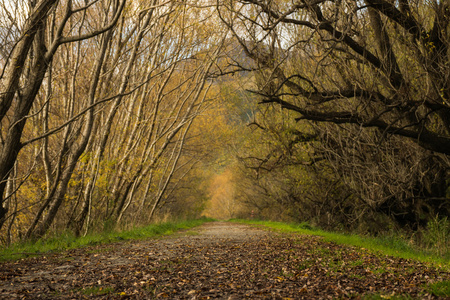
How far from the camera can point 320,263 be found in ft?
23.6

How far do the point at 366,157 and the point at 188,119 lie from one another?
7780mm

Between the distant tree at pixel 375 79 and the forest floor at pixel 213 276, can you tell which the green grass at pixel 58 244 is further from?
the distant tree at pixel 375 79

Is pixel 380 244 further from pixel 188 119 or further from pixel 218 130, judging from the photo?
pixel 218 130

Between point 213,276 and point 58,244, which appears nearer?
point 213,276

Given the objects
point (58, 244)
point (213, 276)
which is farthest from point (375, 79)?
point (58, 244)

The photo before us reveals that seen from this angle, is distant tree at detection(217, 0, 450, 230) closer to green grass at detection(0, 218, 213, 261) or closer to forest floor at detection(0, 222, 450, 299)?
forest floor at detection(0, 222, 450, 299)

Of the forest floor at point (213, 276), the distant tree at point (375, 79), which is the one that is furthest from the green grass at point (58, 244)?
the distant tree at point (375, 79)

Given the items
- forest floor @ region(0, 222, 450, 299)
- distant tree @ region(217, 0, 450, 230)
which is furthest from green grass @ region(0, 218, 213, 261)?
distant tree @ region(217, 0, 450, 230)

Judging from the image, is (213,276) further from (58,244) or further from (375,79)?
(375,79)

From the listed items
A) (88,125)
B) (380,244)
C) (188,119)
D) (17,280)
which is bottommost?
(380,244)

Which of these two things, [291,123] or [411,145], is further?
[291,123]

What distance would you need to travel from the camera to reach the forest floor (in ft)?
15.8

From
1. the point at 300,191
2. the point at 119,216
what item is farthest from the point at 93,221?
the point at 300,191

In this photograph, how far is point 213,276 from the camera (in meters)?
6.08
